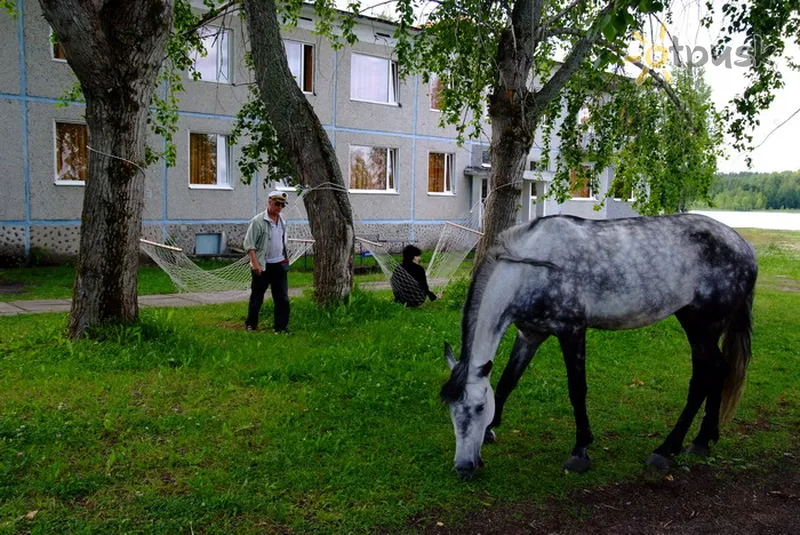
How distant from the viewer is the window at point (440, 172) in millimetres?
20250

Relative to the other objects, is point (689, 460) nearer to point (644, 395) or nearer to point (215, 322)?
point (644, 395)

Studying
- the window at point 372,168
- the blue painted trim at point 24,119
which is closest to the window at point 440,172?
the window at point 372,168

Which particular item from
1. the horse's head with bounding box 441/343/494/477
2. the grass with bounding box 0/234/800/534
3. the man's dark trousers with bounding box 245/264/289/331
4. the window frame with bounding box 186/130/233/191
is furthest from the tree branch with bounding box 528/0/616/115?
the window frame with bounding box 186/130/233/191

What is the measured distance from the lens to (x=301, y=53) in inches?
664

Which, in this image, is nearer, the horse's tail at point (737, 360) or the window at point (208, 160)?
the horse's tail at point (737, 360)

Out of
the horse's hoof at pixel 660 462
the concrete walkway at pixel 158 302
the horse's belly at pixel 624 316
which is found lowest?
the horse's hoof at pixel 660 462

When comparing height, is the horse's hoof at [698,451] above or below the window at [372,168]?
below

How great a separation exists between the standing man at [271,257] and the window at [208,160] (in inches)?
353

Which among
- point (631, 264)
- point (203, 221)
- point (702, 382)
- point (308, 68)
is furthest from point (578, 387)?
point (308, 68)

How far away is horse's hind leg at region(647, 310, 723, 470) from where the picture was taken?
413cm

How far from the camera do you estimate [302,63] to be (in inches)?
669

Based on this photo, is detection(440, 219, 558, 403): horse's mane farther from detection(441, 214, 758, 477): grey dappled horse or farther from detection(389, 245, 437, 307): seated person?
detection(389, 245, 437, 307): seated person

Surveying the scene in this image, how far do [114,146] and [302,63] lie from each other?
1158cm

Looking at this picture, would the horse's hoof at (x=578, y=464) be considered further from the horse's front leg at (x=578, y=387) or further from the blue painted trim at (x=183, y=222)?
the blue painted trim at (x=183, y=222)
